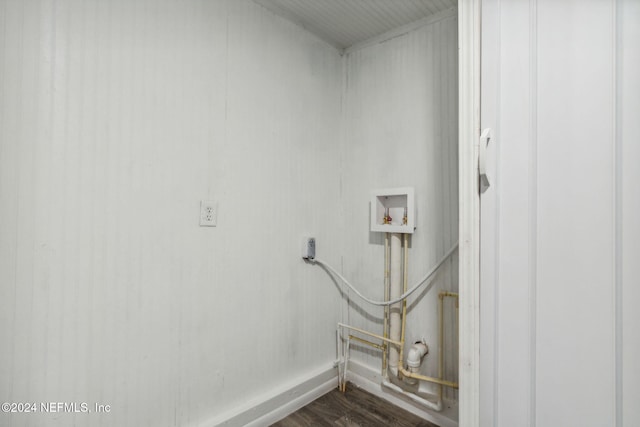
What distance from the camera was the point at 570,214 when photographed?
885mm

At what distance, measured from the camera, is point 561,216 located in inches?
35.4

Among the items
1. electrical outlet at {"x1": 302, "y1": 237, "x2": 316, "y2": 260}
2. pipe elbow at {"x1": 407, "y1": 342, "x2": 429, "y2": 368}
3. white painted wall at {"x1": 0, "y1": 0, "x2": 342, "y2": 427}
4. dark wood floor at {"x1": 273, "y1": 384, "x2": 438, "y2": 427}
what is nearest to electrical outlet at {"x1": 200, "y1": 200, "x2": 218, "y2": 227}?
white painted wall at {"x1": 0, "y1": 0, "x2": 342, "y2": 427}

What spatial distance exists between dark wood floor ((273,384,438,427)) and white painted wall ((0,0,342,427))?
18cm

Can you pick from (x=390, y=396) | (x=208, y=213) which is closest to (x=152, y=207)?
(x=208, y=213)

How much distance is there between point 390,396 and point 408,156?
56.6 inches

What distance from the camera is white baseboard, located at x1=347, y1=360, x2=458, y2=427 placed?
5.18 feet

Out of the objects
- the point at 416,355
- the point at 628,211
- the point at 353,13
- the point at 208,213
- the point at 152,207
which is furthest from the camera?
the point at 353,13

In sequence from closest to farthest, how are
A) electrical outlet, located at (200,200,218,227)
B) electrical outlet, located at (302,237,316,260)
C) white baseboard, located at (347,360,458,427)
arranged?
electrical outlet, located at (200,200,218,227), white baseboard, located at (347,360,458,427), electrical outlet, located at (302,237,316,260)

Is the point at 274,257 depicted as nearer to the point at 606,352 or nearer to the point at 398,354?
the point at 398,354

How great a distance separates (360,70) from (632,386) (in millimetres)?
1980

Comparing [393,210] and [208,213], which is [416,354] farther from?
[208,213]

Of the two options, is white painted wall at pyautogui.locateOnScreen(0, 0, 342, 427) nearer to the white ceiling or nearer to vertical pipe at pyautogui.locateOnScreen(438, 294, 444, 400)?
the white ceiling

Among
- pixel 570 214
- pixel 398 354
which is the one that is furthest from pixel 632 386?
pixel 398 354

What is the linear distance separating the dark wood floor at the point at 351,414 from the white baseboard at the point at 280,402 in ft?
0.12
